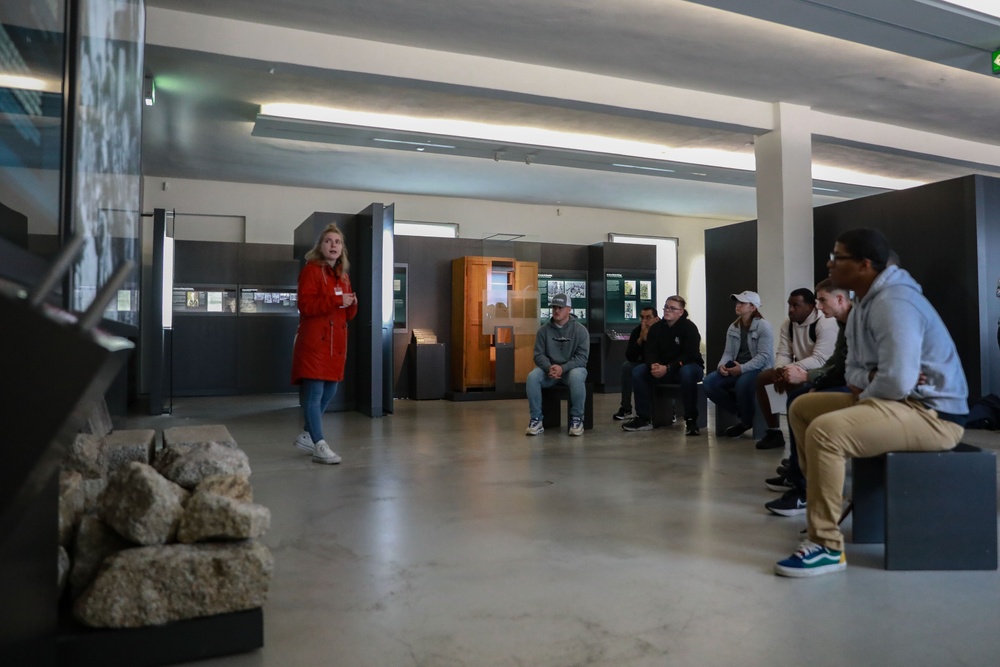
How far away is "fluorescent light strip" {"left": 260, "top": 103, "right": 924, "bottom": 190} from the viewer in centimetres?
872

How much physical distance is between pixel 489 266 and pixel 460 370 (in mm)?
1701

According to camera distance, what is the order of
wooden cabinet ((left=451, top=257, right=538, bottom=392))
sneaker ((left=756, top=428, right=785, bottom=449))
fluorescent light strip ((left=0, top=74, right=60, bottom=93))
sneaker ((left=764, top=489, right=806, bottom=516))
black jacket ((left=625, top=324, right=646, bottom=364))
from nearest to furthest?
fluorescent light strip ((left=0, top=74, right=60, bottom=93)), sneaker ((left=764, top=489, right=806, bottom=516)), sneaker ((left=756, top=428, right=785, bottom=449)), black jacket ((left=625, top=324, right=646, bottom=364)), wooden cabinet ((left=451, top=257, right=538, bottom=392))

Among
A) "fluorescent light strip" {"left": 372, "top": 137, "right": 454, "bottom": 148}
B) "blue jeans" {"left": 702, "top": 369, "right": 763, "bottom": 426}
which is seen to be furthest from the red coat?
"fluorescent light strip" {"left": 372, "top": 137, "right": 454, "bottom": 148}

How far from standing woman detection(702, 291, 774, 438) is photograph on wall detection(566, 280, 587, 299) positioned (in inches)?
251

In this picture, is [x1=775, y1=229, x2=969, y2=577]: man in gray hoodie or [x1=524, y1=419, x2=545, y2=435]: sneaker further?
[x1=524, y1=419, x2=545, y2=435]: sneaker

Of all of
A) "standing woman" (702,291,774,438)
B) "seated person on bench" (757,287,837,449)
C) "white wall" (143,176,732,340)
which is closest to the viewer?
"seated person on bench" (757,287,837,449)

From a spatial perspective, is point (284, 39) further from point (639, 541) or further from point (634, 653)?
point (634, 653)

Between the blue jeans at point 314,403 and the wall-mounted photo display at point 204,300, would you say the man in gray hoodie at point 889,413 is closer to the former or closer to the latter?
the blue jeans at point 314,403

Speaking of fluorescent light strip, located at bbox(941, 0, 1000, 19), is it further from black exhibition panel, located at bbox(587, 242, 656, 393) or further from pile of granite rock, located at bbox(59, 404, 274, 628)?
black exhibition panel, located at bbox(587, 242, 656, 393)

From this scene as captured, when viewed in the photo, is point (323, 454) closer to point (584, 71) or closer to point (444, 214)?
point (584, 71)

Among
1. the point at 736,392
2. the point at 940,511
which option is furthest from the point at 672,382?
the point at 940,511

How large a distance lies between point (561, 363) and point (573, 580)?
440 centimetres

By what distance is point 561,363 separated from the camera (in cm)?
722

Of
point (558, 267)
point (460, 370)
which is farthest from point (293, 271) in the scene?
point (558, 267)
